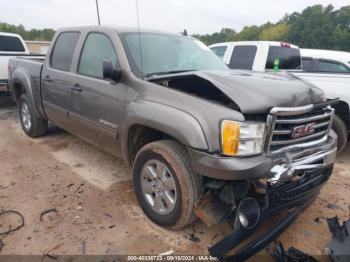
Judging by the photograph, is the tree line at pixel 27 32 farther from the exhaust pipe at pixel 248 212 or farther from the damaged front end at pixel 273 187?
the exhaust pipe at pixel 248 212

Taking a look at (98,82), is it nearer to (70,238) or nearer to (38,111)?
(70,238)

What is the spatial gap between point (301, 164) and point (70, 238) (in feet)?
7.03

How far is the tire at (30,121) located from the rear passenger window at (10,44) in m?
4.31

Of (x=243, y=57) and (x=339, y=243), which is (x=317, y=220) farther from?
(x=243, y=57)

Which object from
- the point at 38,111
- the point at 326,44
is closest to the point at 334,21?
the point at 326,44

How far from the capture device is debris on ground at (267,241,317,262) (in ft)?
8.25

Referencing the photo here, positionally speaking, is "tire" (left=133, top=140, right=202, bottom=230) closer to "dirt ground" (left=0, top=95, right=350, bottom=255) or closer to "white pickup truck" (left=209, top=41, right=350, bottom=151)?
"dirt ground" (left=0, top=95, right=350, bottom=255)

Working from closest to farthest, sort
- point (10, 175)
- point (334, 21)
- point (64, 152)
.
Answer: point (10, 175) → point (64, 152) → point (334, 21)

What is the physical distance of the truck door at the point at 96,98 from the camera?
337 centimetres

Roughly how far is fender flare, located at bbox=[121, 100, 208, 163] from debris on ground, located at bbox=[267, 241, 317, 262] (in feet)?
3.63

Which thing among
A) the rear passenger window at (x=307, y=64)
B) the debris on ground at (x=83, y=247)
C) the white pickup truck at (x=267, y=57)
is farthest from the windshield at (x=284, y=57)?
the debris on ground at (x=83, y=247)

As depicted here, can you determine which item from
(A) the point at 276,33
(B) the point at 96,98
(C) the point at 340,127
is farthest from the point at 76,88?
(A) the point at 276,33

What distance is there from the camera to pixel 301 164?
2543 millimetres

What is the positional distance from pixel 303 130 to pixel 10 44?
30.1 feet
